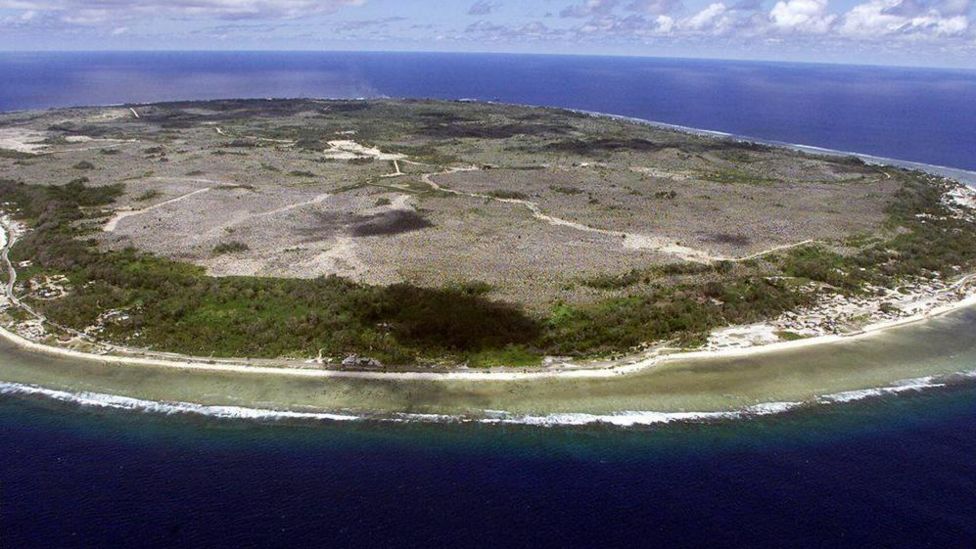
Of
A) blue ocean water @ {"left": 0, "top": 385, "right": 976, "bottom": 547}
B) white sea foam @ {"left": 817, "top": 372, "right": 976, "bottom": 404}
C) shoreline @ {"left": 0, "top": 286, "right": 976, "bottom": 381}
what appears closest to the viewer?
blue ocean water @ {"left": 0, "top": 385, "right": 976, "bottom": 547}

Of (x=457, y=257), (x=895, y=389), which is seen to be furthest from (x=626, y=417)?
(x=457, y=257)

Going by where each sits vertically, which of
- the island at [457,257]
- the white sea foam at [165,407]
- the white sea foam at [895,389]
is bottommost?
the white sea foam at [895,389]

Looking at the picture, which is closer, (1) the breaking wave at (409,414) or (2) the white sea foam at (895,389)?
(1) the breaking wave at (409,414)

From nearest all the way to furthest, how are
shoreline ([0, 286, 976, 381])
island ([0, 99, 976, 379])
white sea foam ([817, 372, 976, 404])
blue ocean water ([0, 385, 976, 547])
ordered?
blue ocean water ([0, 385, 976, 547]) < white sea foam ([817, 372, 976, 404]) < shoreline ([0, 286, 976, 381]) < island ([0, 99, 976, 379])

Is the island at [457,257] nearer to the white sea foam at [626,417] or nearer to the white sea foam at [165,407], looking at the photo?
the white sea foam at [165,407]

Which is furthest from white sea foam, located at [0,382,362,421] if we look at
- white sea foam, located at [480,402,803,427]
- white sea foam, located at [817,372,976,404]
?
white sea foam, located at [817,372,976,404]

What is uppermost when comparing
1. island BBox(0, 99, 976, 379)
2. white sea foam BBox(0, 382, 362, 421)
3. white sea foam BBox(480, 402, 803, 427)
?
island BBox(0, 99, 976, 379)

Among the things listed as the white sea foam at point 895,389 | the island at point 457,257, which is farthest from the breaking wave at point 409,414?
the island at point 457,257

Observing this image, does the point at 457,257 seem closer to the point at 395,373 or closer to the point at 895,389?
the point at 395,373

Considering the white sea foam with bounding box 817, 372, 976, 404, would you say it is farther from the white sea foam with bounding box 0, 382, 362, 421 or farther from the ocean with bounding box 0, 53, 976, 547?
the white sea foam with bounding box 0, 382, 362, 421
